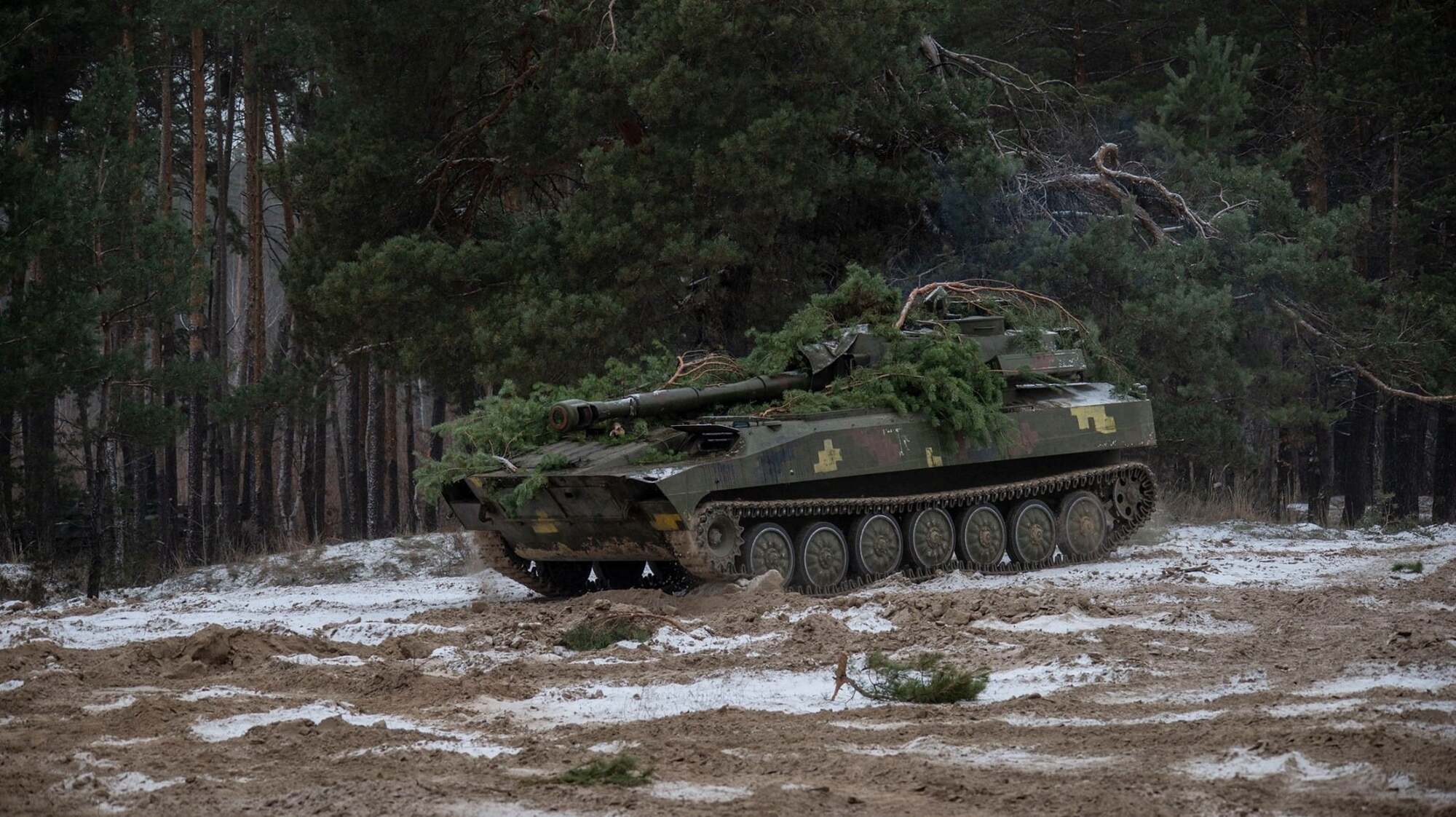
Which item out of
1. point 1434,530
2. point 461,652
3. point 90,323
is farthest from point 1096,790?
point 1434,530

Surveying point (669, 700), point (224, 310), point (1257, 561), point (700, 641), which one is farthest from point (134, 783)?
point (224, 310)

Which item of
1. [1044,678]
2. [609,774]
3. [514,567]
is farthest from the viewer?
[514,567]

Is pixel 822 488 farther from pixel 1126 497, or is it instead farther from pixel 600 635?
pixel 1126 497

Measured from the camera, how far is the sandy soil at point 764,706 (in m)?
5.23

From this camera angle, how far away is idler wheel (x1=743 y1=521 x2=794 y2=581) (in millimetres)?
11953

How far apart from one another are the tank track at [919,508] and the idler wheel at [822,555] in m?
0.08

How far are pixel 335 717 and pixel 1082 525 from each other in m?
9.30

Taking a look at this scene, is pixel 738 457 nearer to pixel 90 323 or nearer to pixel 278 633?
pixel 278 633

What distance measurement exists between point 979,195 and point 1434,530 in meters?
6.85

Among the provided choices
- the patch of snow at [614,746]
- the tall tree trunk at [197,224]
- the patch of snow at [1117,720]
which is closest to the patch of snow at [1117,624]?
the patch of snow at [1117,720]

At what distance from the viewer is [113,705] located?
747 centimetres

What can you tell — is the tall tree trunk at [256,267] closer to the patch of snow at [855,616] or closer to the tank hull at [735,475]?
the tank hull at [735,475]

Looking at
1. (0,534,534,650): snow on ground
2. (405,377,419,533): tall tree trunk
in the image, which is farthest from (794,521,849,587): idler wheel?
(405,377,419,533): tall tree trunk

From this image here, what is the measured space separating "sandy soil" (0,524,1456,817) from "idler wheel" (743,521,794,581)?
52cm
